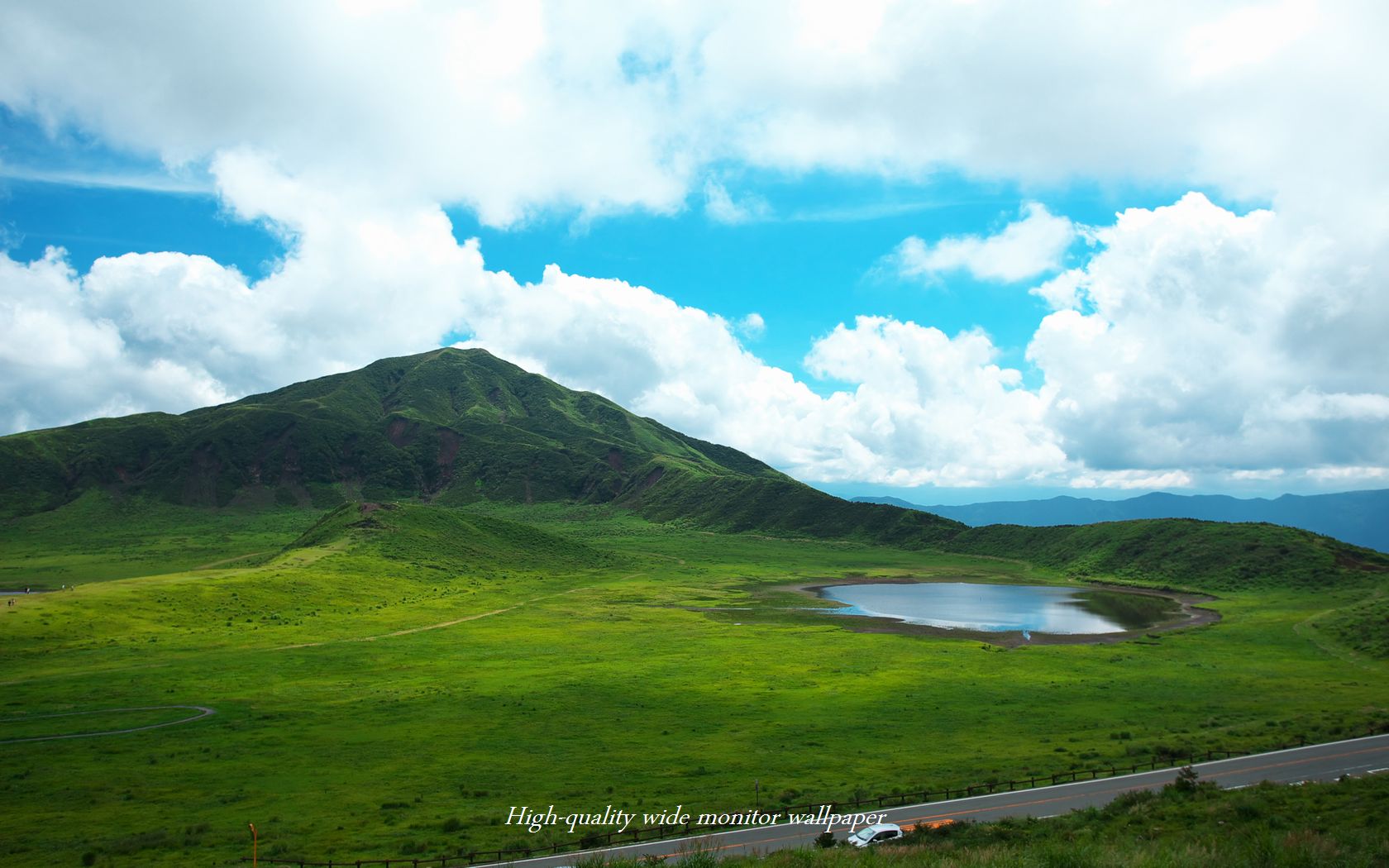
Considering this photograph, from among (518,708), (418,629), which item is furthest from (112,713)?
(418,629)

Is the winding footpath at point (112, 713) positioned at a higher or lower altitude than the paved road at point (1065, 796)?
lower

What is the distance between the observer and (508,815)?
3788 centimetres

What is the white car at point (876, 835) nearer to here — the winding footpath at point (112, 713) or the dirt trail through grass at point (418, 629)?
the winding footpath at point (112, 713)

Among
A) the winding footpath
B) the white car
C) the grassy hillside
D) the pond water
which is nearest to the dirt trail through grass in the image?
the winding footpath

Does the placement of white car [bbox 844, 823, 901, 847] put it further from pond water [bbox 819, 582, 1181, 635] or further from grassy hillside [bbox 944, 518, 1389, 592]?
grassy hillside [bbox 944, 518, 1389, 592]

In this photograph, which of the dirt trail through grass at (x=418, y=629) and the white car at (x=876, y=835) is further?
the dirt trail through grass at (x=418, y=629)

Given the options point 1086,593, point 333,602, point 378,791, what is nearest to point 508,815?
point 378,791

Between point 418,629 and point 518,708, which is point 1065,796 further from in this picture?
point 418,629

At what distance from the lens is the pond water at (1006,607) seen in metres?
111

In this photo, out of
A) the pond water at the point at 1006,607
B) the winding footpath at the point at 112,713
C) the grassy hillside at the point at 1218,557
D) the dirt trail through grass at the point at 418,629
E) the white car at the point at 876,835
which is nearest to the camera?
the white car at the point at 876,835

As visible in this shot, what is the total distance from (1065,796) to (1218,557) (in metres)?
150

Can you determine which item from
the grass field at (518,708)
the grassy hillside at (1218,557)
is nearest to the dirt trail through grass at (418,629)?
the grass field at (518,708)

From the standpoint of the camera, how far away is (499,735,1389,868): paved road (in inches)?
1260

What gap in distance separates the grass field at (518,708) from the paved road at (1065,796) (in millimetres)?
3161
